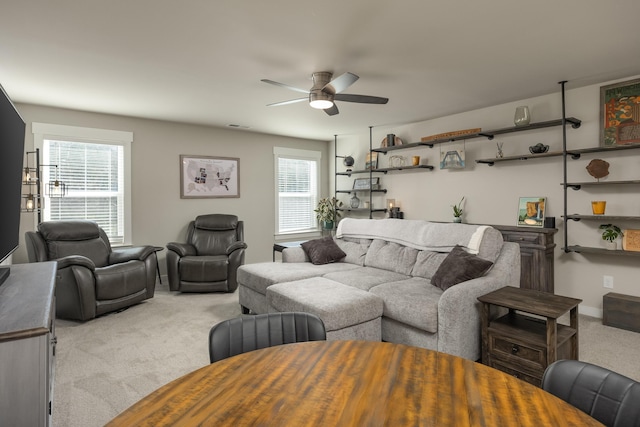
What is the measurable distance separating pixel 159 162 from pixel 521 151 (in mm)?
4882

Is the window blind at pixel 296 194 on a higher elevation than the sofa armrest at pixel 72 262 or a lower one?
higher

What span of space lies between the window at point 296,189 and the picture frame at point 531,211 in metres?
Answer: 3.75

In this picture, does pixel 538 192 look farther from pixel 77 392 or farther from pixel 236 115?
pixel 77 392

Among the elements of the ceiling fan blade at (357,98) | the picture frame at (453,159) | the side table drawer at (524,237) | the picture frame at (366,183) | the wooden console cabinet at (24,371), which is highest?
the ceiling fan blade at (357,98)

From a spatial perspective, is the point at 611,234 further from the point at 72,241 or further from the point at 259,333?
the point at 72,241

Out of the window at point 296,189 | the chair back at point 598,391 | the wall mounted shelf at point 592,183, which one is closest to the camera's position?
the chair back at point 598,391

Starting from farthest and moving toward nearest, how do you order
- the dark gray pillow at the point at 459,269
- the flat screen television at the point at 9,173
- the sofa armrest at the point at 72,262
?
the sofa armrest at the point at 72,262 < the dark gray pillow at the point at 459,269 < the flat screen television at the point at 9,173

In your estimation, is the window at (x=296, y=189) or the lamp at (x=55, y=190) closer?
the lamp at (x=55, y=190)

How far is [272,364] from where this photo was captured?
117 centimetres

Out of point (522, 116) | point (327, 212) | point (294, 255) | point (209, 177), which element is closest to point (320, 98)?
point (294, 255)

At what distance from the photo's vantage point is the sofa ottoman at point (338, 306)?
258 centimetres

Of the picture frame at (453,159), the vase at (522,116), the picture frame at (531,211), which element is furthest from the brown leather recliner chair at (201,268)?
the vase at (522,116)

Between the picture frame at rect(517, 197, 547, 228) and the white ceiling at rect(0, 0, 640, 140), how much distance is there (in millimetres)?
1211

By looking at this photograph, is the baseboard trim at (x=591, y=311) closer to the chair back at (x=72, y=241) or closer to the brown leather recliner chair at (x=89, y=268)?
the brown leather recliner chair at (x=89, y=268)
